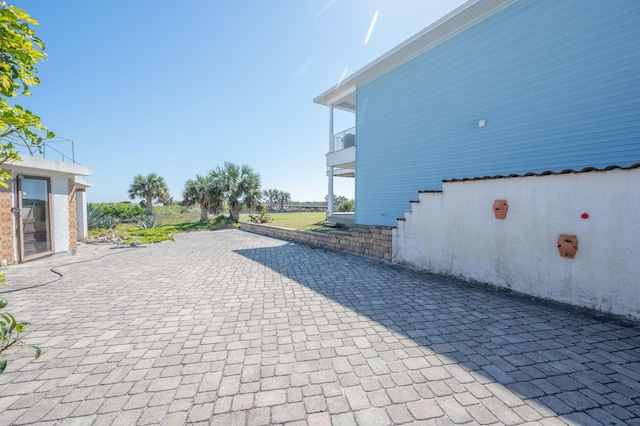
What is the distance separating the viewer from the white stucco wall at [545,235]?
12.8 ft

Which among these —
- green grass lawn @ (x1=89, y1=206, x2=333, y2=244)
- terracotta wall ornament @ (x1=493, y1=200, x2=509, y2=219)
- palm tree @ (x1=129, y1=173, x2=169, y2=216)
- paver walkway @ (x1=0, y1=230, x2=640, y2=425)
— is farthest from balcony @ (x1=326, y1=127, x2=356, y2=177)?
palm tree @ (x1=129, y1=173, x2=169, y2=216)

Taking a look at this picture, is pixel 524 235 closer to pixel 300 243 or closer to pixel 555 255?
pixel 555 255

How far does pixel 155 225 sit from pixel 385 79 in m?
18.7

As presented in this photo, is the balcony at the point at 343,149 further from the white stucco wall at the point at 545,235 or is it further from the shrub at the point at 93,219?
the shrub at the point at 93,219

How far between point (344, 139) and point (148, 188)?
66.0ft

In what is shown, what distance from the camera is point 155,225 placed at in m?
20.4

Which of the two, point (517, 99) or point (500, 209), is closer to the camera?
point (500, 209)

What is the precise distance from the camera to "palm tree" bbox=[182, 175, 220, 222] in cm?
2142

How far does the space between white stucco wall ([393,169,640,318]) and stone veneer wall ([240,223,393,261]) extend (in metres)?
1.42

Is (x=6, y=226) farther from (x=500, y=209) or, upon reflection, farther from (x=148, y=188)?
(x=148, y=188)

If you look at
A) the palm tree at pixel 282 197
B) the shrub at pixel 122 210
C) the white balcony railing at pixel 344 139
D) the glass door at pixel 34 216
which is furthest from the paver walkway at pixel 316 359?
the palm tree at pixel 282 197

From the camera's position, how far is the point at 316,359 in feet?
9.61

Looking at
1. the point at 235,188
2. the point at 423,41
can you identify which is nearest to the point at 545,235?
the point at 423,41

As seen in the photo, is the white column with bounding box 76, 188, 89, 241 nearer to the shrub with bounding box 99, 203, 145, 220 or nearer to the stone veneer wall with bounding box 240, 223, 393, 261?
the stone veneer wall with bounding box 240, 223, 393, 261
